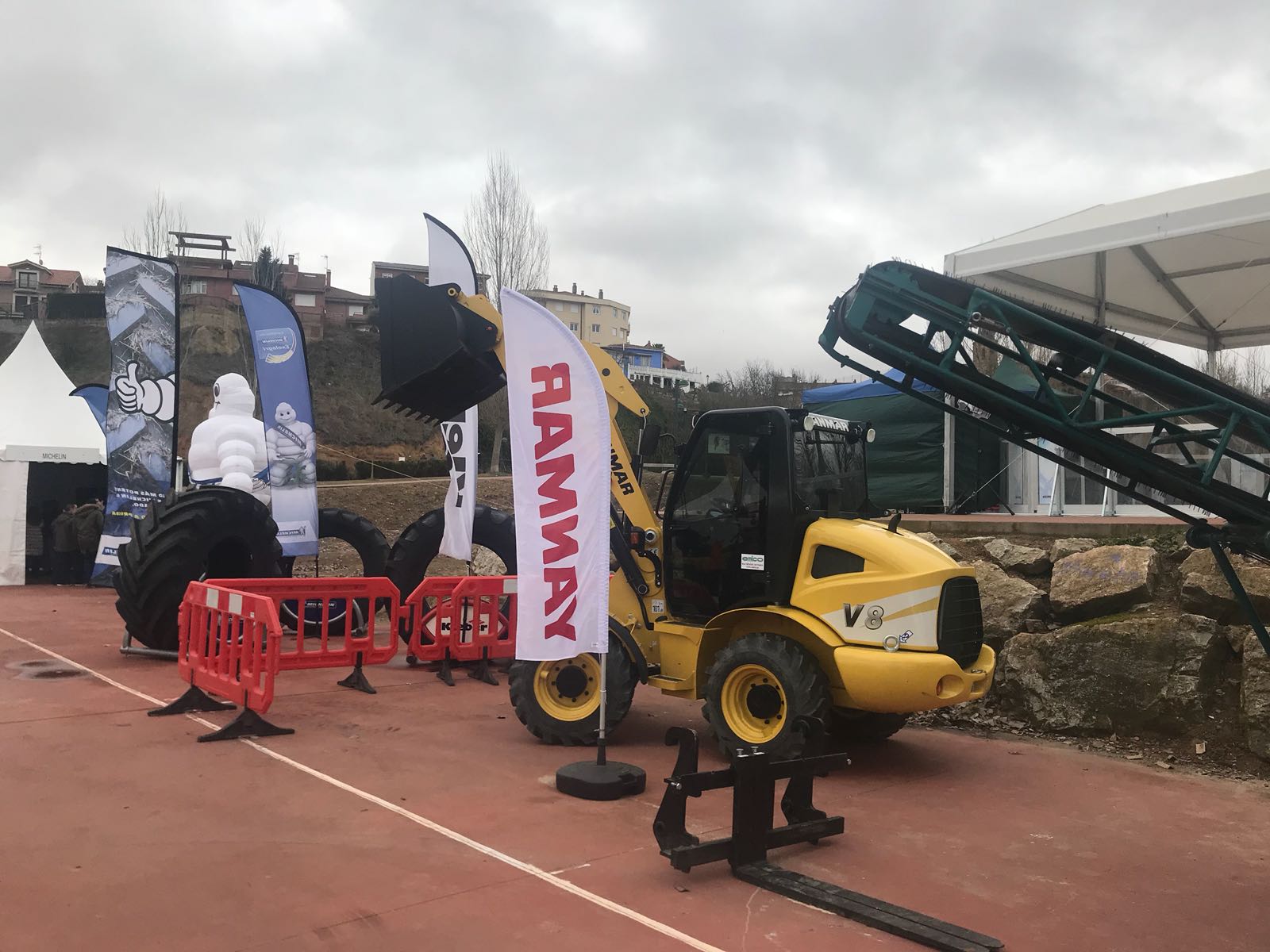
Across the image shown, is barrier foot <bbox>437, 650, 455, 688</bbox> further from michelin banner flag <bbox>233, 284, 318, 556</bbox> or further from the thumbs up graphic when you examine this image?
the thumbs up graphic

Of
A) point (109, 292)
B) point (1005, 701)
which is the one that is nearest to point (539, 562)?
point (1005, 701)

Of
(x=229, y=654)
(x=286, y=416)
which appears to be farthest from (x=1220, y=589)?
(x=286, y=416)

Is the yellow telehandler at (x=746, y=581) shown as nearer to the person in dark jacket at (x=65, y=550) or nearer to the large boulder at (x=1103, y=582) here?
the large boulder at (x=1103, y=582)

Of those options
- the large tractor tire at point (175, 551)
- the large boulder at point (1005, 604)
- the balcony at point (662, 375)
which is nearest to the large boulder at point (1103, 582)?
the large boulder at point (1005, 604)

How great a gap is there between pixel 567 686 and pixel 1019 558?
16.6 ft

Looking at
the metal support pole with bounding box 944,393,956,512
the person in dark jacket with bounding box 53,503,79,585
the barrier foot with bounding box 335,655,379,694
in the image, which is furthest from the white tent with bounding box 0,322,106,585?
the metal support pole with bounding box 944,393,956,512

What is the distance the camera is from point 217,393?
1228 cm

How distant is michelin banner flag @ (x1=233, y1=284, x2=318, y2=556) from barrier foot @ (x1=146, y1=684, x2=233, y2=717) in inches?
177

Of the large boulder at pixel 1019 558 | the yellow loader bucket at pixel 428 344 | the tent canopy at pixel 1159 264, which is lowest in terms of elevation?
the large boulder at pixel 1019 558

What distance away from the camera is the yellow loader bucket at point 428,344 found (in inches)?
289

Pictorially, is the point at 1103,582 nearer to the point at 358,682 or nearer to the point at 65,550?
the point at 358,682

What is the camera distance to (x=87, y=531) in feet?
59.4

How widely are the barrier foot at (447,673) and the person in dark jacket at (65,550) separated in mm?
11583

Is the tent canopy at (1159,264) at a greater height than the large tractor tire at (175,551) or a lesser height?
greater
